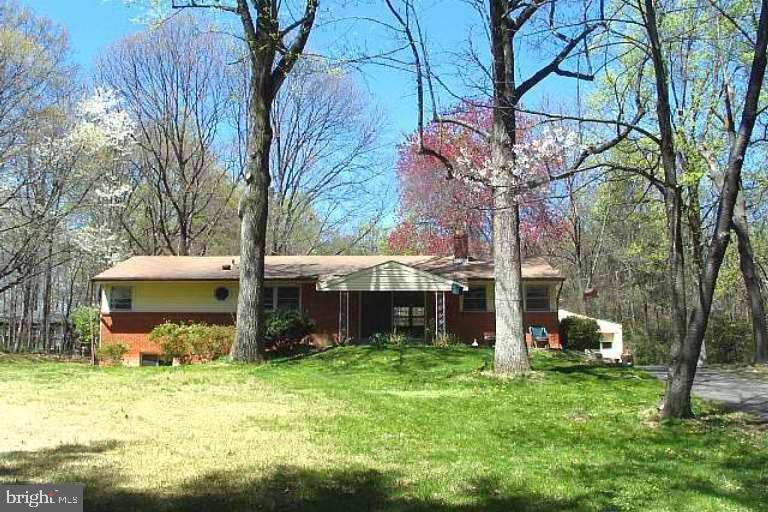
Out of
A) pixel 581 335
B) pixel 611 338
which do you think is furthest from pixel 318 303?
pixel 611 338

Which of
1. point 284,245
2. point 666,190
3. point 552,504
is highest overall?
point 284,245

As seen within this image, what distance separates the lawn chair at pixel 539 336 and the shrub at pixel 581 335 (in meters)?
0.81

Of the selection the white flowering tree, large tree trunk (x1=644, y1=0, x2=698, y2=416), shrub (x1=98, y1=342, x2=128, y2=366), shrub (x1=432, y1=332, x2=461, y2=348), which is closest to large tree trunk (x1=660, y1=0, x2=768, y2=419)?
large tree trunk (x1=644, y1=0, x2=698, y2=416)

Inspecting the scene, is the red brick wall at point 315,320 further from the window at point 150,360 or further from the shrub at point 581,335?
the shrub at point 581,335

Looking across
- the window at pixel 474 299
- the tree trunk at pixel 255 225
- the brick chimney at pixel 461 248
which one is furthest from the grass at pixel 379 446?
the brick chimney at pixel 461 248

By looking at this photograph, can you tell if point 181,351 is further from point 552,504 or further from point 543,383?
point 552,504

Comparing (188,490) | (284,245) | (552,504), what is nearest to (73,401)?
(188,490)

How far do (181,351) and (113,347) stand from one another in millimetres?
1979

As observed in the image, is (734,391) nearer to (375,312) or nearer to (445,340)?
(445,340)

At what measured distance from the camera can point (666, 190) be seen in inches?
362

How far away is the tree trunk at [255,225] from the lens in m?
16.7

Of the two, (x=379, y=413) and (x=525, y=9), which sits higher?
(x=525, y=9)

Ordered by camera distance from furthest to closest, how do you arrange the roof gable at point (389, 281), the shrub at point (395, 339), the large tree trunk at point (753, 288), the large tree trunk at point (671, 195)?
the roof gable at point (389, 281)
the shrub at point (395, 339)
the large tree trunk at point (753, 288)
the large tree trunk at point (671, 195)

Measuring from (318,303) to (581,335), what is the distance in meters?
8.84
